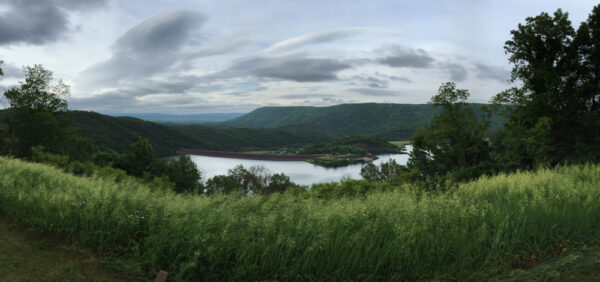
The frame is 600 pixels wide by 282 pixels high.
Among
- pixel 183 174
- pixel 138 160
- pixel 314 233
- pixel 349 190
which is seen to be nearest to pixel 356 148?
pixel 183 174

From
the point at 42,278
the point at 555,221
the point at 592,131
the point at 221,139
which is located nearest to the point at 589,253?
the point at 555,221

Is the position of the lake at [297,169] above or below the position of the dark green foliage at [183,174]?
below

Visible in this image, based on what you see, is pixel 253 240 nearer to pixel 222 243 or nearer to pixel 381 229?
pixel 222 243

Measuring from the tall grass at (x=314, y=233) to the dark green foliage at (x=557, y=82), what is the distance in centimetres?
2296

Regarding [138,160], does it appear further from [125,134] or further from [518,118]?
[125,134]

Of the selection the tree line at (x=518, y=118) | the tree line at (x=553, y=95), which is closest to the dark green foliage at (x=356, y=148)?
the tree line at (x=518, y=118)

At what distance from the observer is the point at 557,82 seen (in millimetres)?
25703

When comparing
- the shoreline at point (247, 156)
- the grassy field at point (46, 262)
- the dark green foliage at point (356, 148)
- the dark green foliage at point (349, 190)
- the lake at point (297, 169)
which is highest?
the grassy field at point (46, 262)

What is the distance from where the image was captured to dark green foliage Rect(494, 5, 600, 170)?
24.9 meters

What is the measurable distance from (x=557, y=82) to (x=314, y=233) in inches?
1144

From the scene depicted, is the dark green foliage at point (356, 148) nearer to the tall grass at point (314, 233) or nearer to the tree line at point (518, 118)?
the tree line at point (518, 118)

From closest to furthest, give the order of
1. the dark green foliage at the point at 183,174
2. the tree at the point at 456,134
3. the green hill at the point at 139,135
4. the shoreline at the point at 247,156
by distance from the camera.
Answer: the tree at the point at 456,134 < the dark green foliage at the point at 183,174 < the green hill at the point at 139,135 < the shoreline at the point at 247,156

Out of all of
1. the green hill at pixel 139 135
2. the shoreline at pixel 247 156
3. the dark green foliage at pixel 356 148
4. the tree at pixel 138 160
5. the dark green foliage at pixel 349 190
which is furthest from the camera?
the dark green foliage at pixel 356 148

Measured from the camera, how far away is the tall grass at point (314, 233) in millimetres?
4844
